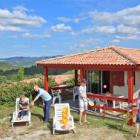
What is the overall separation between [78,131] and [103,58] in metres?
5.56

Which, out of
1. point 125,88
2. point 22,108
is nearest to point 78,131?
point 22,108

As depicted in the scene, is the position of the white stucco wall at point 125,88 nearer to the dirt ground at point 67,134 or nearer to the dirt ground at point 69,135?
the dirt ground at point 67,134

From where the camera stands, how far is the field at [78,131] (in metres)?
14.2

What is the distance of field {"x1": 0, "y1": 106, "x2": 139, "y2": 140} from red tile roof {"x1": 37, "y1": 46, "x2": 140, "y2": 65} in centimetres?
279

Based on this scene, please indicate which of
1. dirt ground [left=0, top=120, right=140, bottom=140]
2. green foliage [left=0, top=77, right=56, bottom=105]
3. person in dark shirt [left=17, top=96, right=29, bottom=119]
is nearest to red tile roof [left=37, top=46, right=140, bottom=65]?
green foliage [left=0, top=77, right=56, bottom=105]

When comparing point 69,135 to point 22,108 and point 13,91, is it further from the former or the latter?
point 13,91

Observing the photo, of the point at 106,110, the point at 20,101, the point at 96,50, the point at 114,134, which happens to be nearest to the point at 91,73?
the point at 96,50

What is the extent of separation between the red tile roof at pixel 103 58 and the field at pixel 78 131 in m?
2.79

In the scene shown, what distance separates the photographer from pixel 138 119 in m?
13.9

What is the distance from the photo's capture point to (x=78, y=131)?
1480cm

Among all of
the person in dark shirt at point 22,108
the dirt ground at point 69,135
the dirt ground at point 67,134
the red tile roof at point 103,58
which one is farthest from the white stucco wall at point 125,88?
the person in dark shirt at point 22,108

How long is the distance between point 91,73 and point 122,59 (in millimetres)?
5172

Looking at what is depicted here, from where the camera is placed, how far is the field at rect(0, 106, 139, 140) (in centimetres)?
1416

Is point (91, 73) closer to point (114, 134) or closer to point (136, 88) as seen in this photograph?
point (136, 88)
